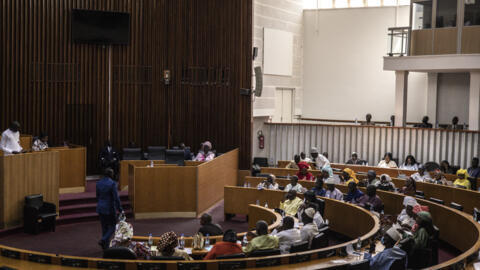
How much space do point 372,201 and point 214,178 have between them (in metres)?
4.98

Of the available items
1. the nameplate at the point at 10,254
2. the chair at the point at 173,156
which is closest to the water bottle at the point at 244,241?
the nameplate at the point at 10,254

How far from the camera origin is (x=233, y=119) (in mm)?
17469

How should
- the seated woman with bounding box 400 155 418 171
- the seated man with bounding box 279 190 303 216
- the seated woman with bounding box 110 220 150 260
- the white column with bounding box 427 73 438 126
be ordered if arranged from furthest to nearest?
the white column with bounding box 427 73 438 126 < the seated woman with bounding box 400 155 418 171 < the seated man with bounding box 279 190 303 216 < the seated woman with bounding box 110 220 150 260

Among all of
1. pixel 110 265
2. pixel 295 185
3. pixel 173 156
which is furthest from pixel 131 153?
pixel 110 265

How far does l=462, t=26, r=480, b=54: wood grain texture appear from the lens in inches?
665

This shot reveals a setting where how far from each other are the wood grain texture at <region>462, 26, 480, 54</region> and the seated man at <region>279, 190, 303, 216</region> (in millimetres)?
8899

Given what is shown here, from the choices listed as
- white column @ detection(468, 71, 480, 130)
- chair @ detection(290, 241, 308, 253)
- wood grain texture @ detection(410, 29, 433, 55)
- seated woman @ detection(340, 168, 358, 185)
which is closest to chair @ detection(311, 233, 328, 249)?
chair @ detection(290, 241, 308, 253)

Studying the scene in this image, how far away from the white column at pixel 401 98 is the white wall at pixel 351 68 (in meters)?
1.90

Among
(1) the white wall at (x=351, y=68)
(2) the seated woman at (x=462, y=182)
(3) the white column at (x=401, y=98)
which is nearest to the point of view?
(2) the seated woman at (x=462, y=182)

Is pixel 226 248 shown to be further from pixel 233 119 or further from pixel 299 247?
pixel 233 119

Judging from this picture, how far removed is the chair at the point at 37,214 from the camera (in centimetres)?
1162

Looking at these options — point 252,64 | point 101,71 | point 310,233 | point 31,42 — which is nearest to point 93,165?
point 101,71

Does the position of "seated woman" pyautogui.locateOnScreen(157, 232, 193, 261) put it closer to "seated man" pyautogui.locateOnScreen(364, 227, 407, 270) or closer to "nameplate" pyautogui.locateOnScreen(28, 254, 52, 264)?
"nameplate" pyautogui.locateOnScreen(28, 254, 52, 264)

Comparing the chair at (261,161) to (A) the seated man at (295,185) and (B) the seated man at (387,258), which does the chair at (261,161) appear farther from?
(B) the seated man at (387,258)
